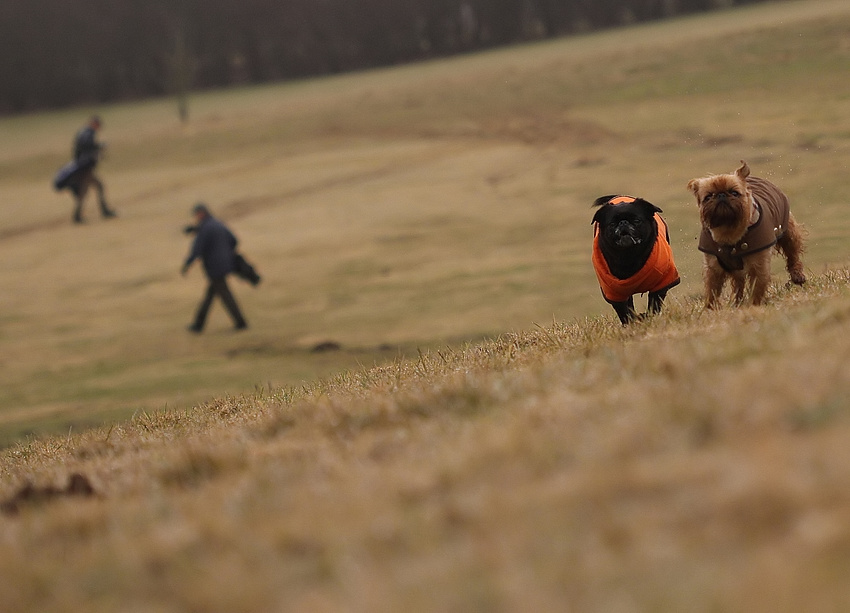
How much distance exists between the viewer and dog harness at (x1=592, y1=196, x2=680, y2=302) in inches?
322

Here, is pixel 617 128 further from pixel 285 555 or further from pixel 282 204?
pixel 285 555

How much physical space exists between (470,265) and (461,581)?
16777 millimetres

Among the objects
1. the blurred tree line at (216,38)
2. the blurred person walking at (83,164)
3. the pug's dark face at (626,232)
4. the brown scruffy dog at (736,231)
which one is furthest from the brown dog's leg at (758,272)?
the blurred tree line at (216,38)

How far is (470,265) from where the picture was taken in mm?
19797

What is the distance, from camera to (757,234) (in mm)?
8031

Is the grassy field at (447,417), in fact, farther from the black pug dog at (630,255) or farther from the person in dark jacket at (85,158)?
the person in dark jacket at (85,158)

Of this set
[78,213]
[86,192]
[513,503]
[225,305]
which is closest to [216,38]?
[78,213]

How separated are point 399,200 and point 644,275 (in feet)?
61.1

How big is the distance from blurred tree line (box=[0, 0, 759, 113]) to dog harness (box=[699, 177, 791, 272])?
43440 mm

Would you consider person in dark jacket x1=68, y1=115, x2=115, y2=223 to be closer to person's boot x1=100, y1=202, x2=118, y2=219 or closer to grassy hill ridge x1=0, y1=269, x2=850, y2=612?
person's boot x1=100, y1=202, x2=118, y2=219

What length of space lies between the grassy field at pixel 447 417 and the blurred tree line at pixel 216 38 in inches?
1066

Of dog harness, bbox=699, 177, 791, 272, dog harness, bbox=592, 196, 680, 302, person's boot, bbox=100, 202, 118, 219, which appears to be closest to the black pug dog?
dog harness, bbox=592, 196, 680, 302

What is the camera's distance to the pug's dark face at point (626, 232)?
8.05 meters

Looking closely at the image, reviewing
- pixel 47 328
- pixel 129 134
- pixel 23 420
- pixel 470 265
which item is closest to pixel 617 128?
pixel 470 265
